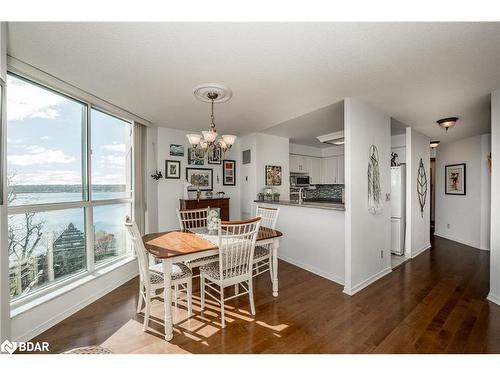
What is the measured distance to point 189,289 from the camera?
207 cm

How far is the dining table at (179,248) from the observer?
1.75 m

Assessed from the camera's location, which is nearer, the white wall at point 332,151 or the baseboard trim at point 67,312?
the baseboard trim at point 67,312

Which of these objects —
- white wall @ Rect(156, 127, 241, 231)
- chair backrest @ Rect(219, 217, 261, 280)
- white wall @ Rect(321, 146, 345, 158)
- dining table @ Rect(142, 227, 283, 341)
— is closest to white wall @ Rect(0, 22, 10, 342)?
dining table @ Rect(142, 227, 283, 341)

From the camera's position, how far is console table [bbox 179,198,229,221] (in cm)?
371

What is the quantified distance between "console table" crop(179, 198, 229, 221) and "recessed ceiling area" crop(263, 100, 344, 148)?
65.7 inches

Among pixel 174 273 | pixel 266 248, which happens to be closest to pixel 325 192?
pixel 266 248

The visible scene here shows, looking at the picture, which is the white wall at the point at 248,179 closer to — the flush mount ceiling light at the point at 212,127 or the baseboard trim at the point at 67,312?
the flush mount ceiling light at the point at 212,127

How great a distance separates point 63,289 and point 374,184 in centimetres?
395

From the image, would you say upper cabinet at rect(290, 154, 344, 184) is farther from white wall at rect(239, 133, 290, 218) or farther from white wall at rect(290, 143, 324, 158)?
white wall at rect(239, 133, 290, 218)

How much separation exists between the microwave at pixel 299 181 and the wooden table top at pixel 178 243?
282 centimetres

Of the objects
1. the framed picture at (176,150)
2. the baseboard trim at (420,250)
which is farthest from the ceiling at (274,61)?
the baseboard trim at (420,250)

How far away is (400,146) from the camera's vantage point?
3986 millimetres
